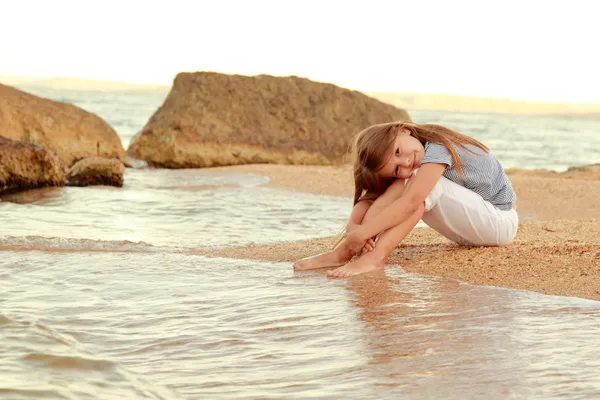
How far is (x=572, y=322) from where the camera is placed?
3400 millimetres

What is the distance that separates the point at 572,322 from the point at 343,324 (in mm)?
939

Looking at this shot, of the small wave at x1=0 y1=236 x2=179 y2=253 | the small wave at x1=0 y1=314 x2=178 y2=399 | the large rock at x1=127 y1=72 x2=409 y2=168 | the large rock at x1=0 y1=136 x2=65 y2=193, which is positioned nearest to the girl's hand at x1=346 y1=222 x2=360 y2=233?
the small wave at x1=0 y1=236 x2=179 y2=253

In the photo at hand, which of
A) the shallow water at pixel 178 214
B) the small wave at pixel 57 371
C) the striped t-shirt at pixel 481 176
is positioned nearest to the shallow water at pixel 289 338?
the small wave at pixel 57 371

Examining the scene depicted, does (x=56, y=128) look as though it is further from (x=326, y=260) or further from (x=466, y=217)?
(x=466, y=217)

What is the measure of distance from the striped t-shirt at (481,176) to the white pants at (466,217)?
0.07 metres

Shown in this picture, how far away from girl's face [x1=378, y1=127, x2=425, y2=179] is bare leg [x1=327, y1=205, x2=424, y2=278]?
24 centimetres

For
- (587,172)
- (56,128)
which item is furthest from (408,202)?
(587,172)

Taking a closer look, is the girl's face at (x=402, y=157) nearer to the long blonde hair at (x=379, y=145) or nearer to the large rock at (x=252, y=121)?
the long blonde hair at (x=379, y=145)

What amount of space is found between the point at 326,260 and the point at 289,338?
1.70m

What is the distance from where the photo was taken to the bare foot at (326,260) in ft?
16.3

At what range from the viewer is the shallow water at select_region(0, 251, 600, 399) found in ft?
8.87

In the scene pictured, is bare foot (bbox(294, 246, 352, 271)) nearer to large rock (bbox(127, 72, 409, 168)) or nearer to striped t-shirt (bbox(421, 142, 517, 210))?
striped t-shirt (bbox(421, 142, 517, 210))

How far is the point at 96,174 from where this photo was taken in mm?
10992

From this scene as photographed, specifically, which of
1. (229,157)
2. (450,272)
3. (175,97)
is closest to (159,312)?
(450,272)
